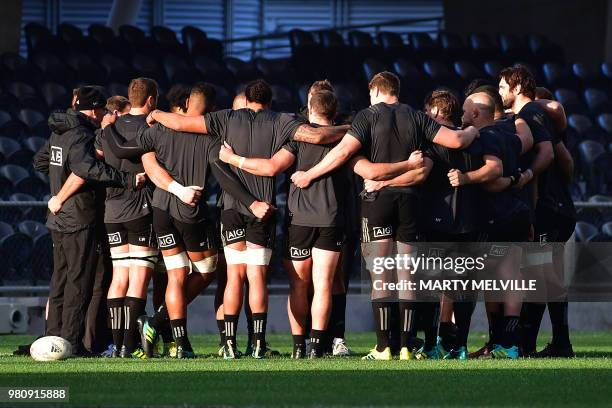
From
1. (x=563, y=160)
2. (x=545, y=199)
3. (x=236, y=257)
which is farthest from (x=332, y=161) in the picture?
(x=563, y=160)

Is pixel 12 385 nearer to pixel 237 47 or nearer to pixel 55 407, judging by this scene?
pixel 55 407

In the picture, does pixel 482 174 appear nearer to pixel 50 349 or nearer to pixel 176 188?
pixel 176 188

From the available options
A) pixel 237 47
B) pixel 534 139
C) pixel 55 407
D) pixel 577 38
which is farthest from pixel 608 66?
pixel 55 407

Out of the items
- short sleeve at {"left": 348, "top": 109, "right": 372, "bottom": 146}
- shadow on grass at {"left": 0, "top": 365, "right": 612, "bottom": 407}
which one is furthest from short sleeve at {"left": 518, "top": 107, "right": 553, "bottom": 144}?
Result: shadow on grass at {"left": 0, "top": 365, "right": 612, "bottom": 407}

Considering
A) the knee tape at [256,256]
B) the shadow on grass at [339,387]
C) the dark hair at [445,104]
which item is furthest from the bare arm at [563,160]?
the knee tape at [256,256]

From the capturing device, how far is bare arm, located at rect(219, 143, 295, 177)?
1020 centimetres

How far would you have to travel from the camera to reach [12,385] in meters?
7.79

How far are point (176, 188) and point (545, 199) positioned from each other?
2971mm

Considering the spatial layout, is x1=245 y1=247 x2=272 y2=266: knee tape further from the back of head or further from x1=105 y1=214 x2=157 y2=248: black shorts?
the back of head

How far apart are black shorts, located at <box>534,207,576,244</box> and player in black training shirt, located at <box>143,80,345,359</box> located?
1830mm

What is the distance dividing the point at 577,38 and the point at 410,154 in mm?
17715

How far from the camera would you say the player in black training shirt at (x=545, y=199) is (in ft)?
34.7

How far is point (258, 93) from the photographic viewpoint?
10422mm

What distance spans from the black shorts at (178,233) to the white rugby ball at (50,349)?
1.06 m
